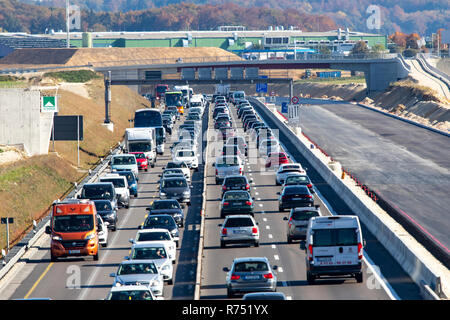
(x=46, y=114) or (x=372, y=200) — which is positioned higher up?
(x=46, y=114)

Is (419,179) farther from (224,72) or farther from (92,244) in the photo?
(224,72)

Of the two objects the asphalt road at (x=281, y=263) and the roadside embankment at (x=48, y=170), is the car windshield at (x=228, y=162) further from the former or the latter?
the roadside embankment at (x=48, y=170)

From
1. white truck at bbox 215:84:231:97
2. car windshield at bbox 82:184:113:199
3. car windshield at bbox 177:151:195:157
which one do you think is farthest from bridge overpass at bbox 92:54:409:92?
car windshield at bbox 82:184:113:199

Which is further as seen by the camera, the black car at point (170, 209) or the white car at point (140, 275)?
the black car at point (170, 209)

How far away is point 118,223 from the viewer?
40625 mm

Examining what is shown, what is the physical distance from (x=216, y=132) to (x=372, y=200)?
3823cm

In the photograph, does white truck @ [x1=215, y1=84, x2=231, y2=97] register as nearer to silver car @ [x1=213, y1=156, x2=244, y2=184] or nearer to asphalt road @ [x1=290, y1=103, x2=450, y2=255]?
asphalt road @ [x1=290, y1=103, x2=450, y2=255]

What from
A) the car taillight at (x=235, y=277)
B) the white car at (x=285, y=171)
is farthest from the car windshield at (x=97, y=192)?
the car taillight at (x=235, y=277)

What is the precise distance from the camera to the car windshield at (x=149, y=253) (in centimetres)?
2672

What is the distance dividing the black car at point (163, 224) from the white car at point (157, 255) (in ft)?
19.0

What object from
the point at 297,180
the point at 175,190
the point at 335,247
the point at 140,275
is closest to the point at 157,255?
the point at 140,275

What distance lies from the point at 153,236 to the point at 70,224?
318cm

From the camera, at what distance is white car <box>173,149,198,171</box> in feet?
194
